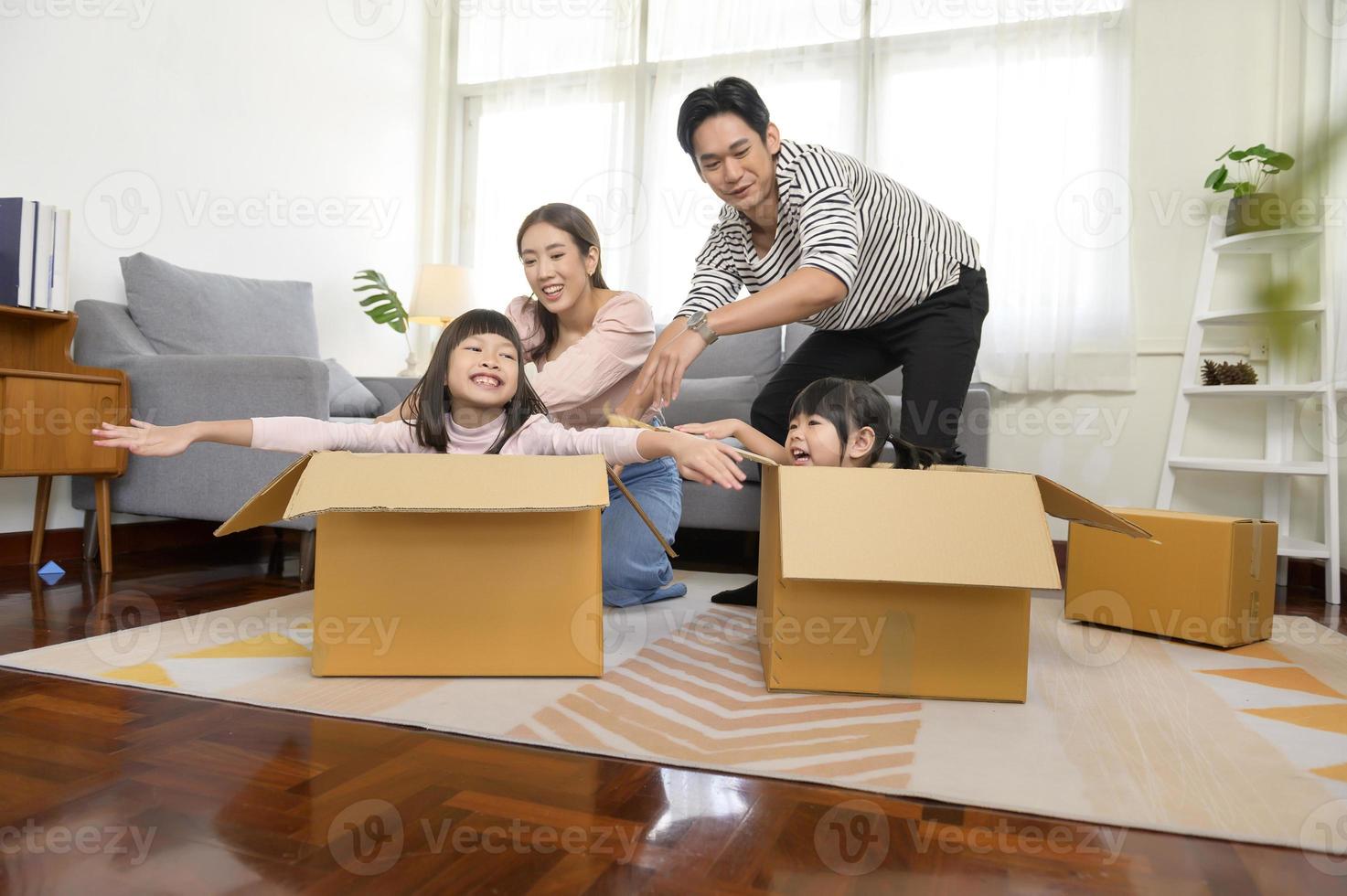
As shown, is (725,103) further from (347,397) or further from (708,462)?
(347,397)

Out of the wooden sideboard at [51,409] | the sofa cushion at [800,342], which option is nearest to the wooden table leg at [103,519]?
the wooden sideboard at [51,409]

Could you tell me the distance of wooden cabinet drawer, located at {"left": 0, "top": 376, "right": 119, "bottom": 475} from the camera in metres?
2.10

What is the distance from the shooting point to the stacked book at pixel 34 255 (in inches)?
87.1

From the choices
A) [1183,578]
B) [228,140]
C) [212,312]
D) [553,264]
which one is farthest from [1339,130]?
[228,140]

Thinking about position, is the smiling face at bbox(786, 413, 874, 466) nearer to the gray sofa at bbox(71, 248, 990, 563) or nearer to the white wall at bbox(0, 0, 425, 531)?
the gray sofa at bbox(71, 248, 990, 563)

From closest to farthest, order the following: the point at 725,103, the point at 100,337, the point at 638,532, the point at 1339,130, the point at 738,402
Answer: the point at 1339,130
the point at 725,103
the point at 638,532
the point at 100,337
the point at 738,402

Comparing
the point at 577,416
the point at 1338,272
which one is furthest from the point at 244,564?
the point at 1338,272

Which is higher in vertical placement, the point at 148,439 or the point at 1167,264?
the point at 1167,264

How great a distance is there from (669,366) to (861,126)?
254 centimetres

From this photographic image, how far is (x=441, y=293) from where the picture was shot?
384cm

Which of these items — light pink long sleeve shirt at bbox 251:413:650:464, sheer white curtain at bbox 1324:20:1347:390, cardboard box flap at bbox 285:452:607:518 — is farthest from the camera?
light pink long sleeve shirt at bbox 251:413:650:464

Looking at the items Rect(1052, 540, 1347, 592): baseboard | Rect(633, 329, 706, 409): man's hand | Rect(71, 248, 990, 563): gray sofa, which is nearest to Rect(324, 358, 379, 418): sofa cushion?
Rect(71, 248, 990, 563): gray sofa

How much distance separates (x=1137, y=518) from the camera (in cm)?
188

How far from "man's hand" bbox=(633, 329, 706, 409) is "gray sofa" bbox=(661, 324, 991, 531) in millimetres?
791
